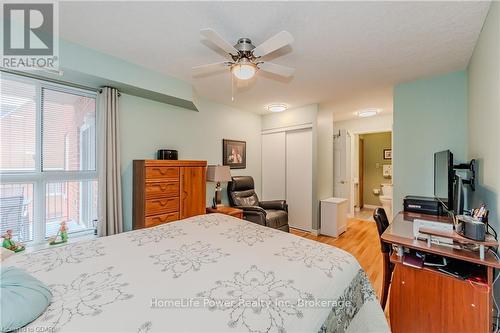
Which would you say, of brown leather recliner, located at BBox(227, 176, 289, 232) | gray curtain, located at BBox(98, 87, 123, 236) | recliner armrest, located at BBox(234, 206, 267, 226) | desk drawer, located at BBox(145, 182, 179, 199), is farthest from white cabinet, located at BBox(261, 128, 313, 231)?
gray curtain, located at BBox(98, 87, 123, 236)

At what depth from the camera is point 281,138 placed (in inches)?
182

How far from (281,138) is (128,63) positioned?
10.1ft

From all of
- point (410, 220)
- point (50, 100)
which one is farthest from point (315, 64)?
point (50, 100)

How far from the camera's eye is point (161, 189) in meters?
2.70

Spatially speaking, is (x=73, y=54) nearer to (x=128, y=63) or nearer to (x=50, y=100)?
(x=128, y=63)

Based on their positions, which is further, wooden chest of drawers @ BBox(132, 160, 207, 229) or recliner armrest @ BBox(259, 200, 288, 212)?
recliner armrest @ BBox(259, 200, 288, 212)

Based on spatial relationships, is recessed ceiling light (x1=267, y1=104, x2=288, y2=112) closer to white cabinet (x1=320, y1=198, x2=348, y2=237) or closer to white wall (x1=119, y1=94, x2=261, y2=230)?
white wall (x1=119, y1=94, x2=261, y2=230)

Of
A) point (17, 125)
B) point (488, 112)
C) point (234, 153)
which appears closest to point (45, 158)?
point (17, 125)

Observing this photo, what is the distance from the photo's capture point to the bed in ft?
2.70

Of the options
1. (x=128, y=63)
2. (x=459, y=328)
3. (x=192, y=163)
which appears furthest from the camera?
(x=192, y=163)

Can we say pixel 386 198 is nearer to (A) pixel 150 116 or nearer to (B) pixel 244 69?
(B) pixel 244 69

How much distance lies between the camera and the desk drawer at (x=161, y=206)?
258 cm

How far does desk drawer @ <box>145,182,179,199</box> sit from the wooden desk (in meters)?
2.40

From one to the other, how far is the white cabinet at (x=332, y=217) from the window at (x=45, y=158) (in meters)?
3.69
